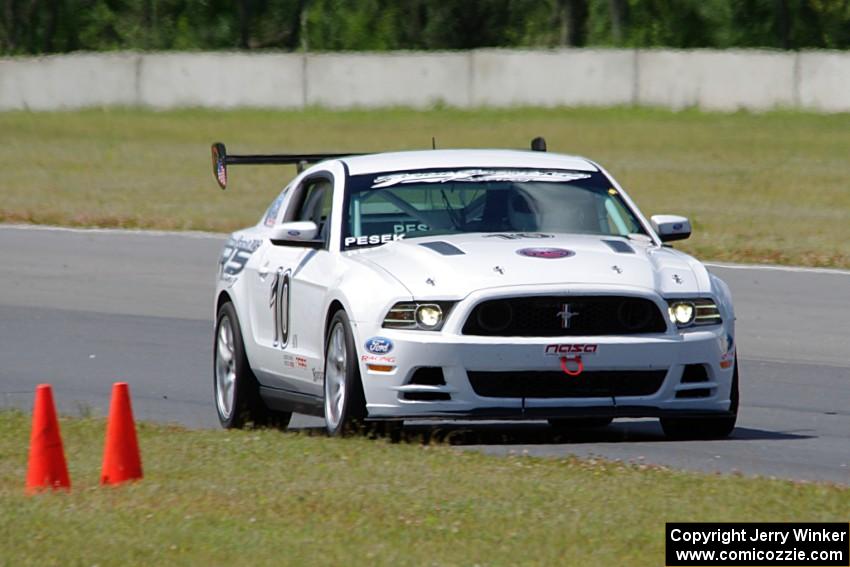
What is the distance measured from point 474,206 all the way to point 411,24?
5128 centimetres

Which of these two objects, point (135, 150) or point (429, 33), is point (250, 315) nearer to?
point (135, 150)

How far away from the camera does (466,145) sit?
37750 millimetres

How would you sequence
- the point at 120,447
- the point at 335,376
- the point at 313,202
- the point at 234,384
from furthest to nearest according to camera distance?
the point at 313,202, the point at 234,384, the point at 335,376, the point at 120,447

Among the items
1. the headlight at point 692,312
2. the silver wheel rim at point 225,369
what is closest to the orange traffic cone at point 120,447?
the headlight at point 692,312

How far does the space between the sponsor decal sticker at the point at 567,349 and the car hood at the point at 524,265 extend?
29 centimetres

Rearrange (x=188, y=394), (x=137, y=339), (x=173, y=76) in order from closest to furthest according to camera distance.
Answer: (x=188, y=394)
(x=137, y=339)
(x=173, y=76)

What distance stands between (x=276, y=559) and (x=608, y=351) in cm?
325

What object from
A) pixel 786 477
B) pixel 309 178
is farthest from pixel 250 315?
pixel 786 477

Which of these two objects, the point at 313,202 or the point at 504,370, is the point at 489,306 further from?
the point at 313,202

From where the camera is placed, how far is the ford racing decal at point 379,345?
9.11 m

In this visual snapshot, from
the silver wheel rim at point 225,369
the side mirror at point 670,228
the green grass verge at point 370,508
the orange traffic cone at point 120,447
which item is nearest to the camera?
the green grass verge at point 370,508

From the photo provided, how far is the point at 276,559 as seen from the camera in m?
6.17

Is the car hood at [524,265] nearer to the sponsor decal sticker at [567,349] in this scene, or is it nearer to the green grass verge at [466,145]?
the sponsor decal sticker at [567,349]

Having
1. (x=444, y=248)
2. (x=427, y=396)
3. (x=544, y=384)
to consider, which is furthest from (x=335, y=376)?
(x=544, y=384)
